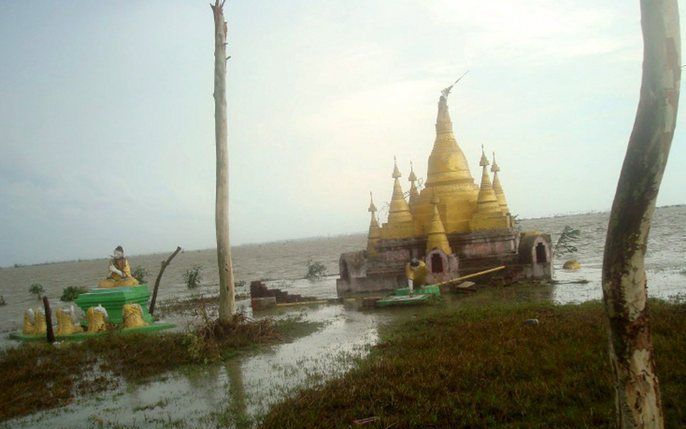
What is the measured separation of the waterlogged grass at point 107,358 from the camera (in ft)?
28.7

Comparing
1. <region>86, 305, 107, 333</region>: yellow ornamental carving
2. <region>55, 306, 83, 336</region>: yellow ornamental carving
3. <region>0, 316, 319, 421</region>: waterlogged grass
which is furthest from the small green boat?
<region>55, 306, 83, 336</region>: yellow ornamental carving

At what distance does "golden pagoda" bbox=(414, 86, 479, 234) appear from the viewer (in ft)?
70.0

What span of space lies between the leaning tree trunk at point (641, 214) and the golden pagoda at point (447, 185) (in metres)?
17.3

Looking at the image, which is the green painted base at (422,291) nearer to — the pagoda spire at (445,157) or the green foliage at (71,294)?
the pagoda spire at (445,157)

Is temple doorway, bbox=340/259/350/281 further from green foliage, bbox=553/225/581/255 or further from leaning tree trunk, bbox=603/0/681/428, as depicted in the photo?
leaning tree trunk, bbox=603/0/681/428

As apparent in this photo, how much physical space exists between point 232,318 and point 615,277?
10.1 meters

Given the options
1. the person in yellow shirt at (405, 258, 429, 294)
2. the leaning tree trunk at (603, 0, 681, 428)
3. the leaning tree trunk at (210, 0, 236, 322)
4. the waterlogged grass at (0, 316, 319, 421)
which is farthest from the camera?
the person in yellow shirt at (405, 258, 429, 294)

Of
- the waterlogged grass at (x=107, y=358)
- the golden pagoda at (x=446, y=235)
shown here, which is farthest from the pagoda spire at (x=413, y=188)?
the waterlogged grass at (x=107, y=358)

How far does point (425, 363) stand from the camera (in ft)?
26.3

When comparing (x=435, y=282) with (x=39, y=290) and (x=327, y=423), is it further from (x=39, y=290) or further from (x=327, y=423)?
(x=39, y=290)

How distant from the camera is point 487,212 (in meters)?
20.3

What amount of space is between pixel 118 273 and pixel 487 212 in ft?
42.4

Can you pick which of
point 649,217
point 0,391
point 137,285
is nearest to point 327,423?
point 649,217

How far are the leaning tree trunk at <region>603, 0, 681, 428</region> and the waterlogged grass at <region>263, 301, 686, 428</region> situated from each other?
5.99ft
